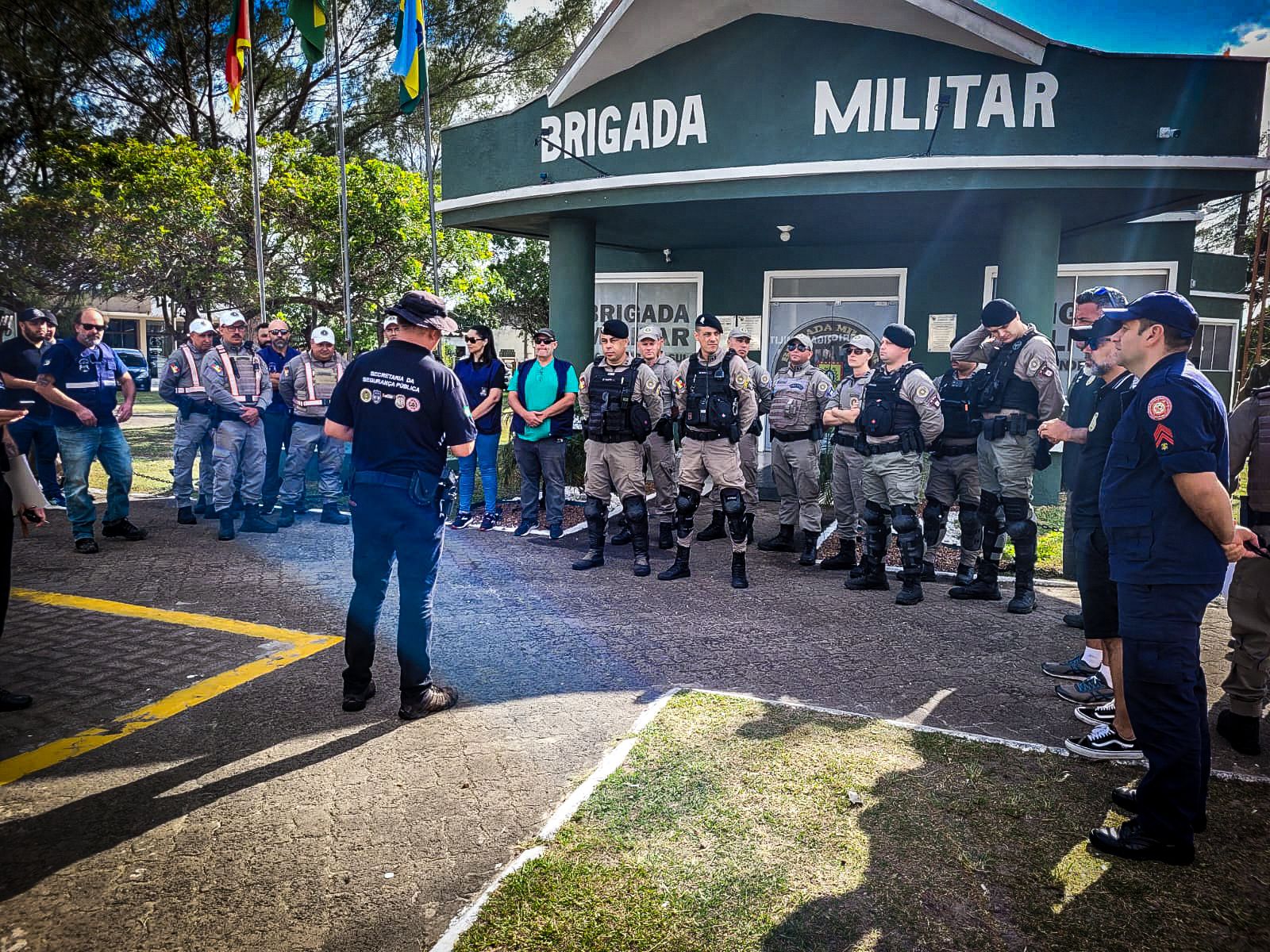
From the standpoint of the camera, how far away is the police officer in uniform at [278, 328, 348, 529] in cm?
857

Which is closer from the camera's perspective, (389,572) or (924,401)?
(389,572)

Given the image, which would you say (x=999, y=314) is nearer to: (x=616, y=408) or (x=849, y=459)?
(x=849, y=459)

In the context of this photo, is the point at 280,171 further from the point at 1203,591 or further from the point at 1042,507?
the point at 1203,591

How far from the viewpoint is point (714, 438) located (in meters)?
7.02

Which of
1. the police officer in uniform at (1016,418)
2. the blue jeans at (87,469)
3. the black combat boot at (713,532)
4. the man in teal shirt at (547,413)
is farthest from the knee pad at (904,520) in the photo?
the blue jeans at (87,469)

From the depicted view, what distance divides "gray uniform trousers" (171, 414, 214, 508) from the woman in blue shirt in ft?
8.81

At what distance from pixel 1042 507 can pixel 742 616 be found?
Answer: 20.0 ft

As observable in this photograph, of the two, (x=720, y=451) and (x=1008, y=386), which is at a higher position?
(x=1008, y=386)

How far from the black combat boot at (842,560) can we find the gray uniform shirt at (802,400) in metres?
1.23

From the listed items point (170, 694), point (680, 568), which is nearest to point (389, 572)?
point (170, 694)

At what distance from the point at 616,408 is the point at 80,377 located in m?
5.02

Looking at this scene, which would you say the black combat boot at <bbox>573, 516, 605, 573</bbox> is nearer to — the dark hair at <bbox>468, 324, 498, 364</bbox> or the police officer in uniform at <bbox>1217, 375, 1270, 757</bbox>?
→ the dark hair at <bbox>468, 324, 498, 364</bbox>

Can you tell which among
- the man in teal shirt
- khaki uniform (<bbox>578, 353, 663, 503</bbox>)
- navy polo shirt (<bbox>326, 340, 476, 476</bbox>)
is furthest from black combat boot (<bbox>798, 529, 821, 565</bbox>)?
navy polo shirt (<bbox>326, 340, 476, 476</bbox>)

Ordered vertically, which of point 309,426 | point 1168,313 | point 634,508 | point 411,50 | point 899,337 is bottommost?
point 634,508
